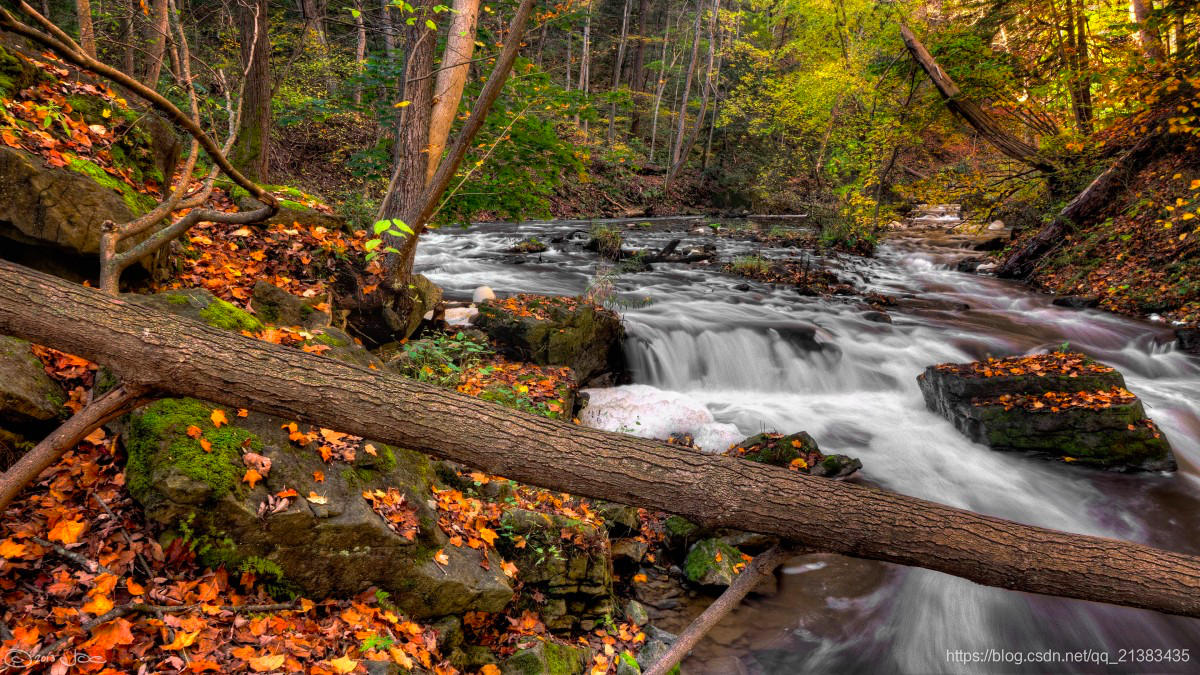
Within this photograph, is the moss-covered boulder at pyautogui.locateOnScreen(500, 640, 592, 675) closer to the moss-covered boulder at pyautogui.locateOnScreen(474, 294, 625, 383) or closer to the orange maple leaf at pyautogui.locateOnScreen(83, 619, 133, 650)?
the orange maple leaf at pyautogui.locateOnScreen(83, 619, 133, 650)

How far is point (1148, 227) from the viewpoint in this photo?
11.4 metres

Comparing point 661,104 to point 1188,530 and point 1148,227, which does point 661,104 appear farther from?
point 1188,530

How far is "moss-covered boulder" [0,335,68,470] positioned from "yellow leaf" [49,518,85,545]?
0.41 m

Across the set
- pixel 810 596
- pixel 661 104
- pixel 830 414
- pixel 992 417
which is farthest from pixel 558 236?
pixel 661 104

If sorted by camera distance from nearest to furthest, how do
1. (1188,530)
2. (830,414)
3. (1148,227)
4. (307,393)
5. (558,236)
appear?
(307,393)
(1188,530)
(830,414)
(1148,227)
(558,236)

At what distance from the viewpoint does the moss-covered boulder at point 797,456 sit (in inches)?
239

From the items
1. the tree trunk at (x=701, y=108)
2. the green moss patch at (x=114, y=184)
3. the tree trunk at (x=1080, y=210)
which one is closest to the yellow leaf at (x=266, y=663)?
the green moss patch at (x=114, y=184)

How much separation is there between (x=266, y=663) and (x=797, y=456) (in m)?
5.27

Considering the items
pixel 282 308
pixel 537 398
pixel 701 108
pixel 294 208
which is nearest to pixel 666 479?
pixel 282 308

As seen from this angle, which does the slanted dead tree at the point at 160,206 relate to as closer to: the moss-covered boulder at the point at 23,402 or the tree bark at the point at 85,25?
the moss-covered boulder at the point at 23,402

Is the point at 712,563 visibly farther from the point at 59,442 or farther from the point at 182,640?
the point at 59,442

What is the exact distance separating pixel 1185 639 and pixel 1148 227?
10.7 m

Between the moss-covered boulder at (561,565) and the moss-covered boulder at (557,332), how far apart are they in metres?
3.53

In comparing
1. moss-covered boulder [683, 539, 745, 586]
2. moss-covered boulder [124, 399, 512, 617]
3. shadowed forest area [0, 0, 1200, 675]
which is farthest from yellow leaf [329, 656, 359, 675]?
moss-covered boulder [683, 539, 745, 586]
